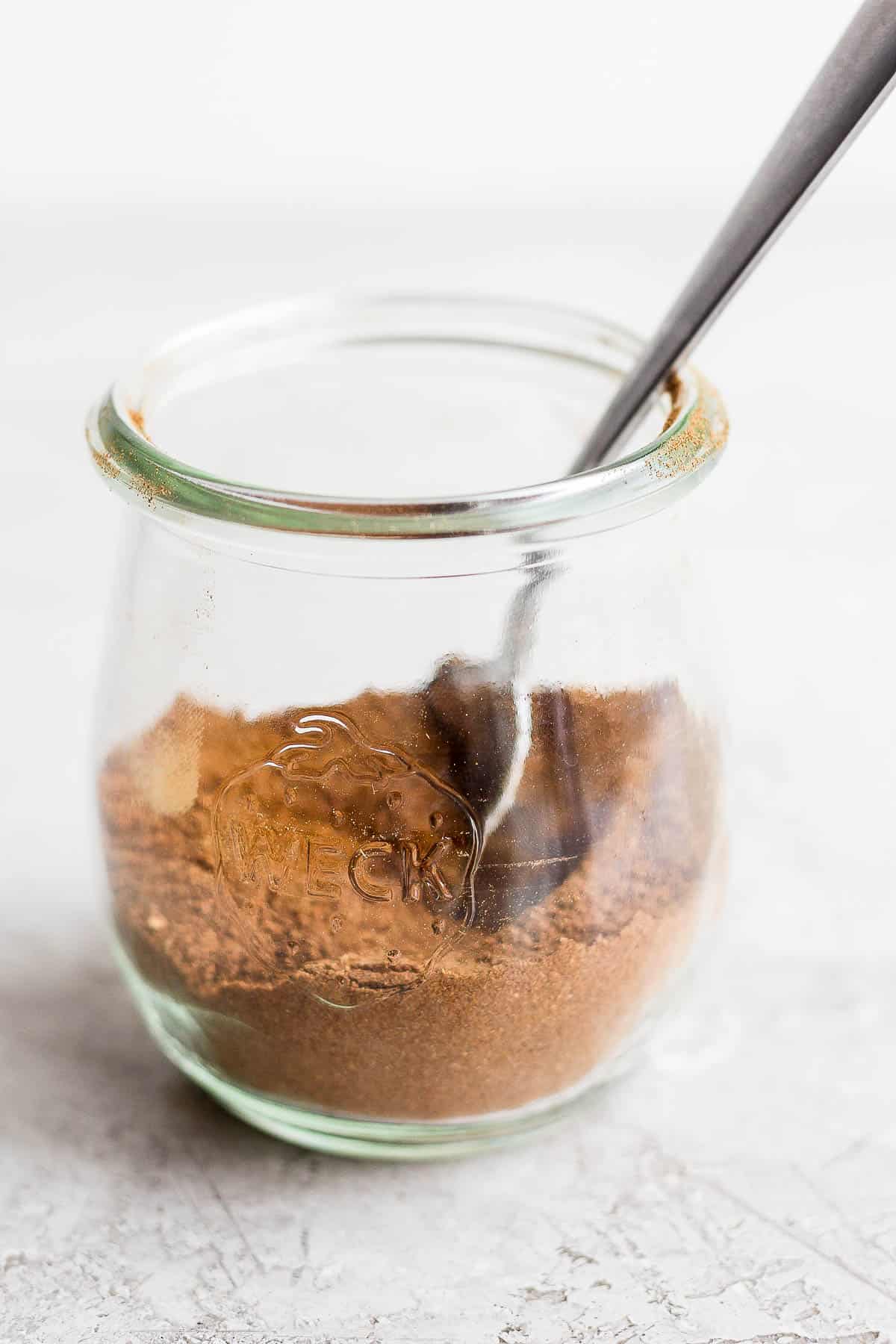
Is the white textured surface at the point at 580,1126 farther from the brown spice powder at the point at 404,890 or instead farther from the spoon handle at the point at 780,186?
the spoon handle at the point at 780,186

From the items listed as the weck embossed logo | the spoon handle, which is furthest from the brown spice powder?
the spoon handle

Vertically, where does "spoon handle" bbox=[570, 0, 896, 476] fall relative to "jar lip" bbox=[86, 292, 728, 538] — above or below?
above

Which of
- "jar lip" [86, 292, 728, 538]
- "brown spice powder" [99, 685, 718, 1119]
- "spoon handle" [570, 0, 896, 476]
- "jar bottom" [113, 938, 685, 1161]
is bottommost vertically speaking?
"jar bottom" [113, 938, 685, 1161]

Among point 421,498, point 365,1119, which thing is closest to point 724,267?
point 421,498

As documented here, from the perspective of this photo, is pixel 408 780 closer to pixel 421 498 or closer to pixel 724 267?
pixel 421 498

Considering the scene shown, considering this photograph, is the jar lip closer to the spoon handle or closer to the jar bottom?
the spoon handle

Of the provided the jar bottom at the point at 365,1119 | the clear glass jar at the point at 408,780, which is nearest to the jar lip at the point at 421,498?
the clear glass jar at the point at 408,780
